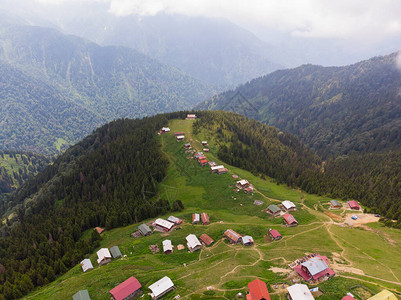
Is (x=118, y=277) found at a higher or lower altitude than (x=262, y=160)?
lower

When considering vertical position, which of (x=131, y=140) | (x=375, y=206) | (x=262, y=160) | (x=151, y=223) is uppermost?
(x=131, y=140)

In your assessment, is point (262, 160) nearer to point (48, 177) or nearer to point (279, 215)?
point (279, 215)

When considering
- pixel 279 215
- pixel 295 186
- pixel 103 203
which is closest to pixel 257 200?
pixel 279 215

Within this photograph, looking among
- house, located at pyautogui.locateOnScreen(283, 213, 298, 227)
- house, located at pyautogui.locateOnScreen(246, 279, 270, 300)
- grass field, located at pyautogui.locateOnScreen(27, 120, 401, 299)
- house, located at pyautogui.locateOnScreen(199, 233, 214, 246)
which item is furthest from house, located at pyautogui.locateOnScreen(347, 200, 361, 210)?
house, located at pyautogui.locateOnScreen(246, 279, 270, 300)

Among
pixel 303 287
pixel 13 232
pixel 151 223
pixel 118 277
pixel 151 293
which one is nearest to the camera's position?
pixel 303 287

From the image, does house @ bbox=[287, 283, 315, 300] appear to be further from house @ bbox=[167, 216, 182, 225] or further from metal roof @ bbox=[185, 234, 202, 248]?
house @ bbox=[167, 216, 182, 225]

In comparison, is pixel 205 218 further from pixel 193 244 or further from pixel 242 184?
pixel 242 184

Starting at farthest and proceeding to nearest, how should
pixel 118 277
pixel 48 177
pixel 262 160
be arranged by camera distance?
pixel 48 177, pixel 262 160, pixel 118 277

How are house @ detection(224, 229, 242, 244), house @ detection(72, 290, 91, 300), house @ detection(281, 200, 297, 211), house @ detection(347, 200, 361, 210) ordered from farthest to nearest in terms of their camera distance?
house @ detection(347, 200, 361, 210) → house @ detection(281, 200, 297, 211) → house @ detection(224, 229, 242, 244) → house @ detection(72, 290, 91, 300)
